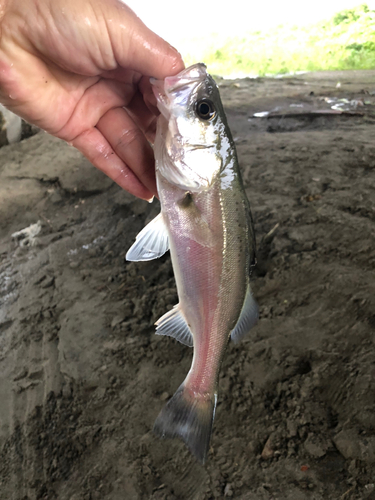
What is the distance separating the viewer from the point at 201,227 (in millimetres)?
1704

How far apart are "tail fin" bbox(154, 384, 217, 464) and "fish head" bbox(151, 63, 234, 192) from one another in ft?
3.44

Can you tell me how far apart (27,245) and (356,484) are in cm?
376

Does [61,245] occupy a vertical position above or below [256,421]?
above

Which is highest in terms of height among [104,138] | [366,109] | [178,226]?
[104,138]

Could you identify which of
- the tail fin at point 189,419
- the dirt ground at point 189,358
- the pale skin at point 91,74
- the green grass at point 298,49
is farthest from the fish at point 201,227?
the green grass at point 298,49

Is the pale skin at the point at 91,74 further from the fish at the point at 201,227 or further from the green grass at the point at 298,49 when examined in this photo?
the green grass at the point at 298,49

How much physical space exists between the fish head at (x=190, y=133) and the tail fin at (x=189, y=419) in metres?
1.05

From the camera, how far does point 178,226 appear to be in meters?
1.73

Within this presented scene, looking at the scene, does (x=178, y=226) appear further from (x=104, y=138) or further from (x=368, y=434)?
(x=368, y=434)

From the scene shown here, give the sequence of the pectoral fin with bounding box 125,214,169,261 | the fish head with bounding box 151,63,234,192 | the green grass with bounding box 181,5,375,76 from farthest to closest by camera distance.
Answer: the green grass with bounding box 181,5,375,76 → the pectoral fin with bounding box 125,214,169,261 → the fish head with bounding box 151,63,234,192

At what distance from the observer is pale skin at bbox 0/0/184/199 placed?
5.69 ft

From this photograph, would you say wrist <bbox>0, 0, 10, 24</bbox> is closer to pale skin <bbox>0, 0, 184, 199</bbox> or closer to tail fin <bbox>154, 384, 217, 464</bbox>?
pale skin <bbox>0, 0, 184, 199</bbox>

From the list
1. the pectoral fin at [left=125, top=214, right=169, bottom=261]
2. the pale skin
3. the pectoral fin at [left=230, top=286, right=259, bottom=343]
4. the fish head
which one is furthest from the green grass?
the pectoral fin at [left=230, top=286, right=259, bottom=343]

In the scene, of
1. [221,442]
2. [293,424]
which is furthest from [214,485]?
[293,424]
